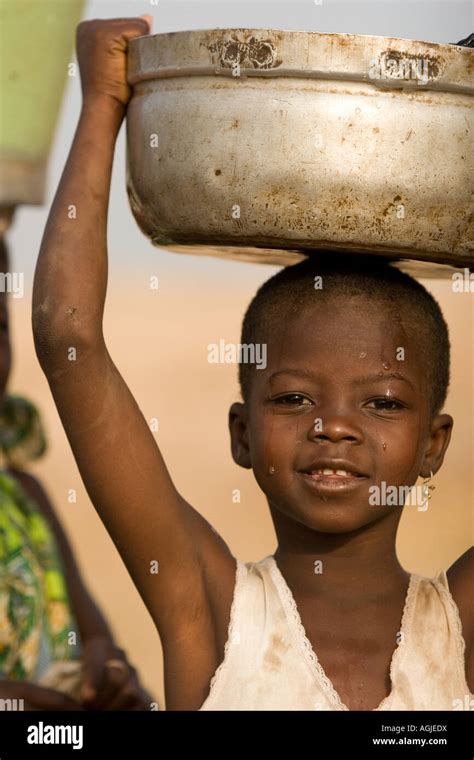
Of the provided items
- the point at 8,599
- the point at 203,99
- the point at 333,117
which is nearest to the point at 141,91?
the point at 203,99

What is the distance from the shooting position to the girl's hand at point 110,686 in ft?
10.7

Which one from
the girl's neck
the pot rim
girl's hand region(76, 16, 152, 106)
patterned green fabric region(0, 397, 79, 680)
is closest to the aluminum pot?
the pot rim

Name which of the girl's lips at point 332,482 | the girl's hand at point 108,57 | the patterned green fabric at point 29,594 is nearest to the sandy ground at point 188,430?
the patterned green fabric at point 29,594

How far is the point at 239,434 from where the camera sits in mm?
2508

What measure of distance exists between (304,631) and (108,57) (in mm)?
1021

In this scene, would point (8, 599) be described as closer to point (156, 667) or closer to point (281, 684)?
point (281, 684)

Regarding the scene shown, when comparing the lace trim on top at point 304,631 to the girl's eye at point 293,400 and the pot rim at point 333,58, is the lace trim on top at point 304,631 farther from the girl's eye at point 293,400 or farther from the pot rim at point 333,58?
the pot rim at point 333,58

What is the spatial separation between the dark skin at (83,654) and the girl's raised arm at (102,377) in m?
1.00

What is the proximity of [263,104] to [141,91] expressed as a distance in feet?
0.83

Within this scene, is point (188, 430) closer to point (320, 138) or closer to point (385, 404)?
point (385, 404)

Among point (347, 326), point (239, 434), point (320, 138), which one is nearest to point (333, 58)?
point (320, 138)

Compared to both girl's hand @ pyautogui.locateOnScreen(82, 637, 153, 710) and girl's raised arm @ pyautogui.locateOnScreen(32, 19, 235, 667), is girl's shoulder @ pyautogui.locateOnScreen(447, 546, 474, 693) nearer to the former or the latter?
girl's raised arm @ pyautogui.locateOnScreen(32, 19, 235, 667)

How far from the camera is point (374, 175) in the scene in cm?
201
